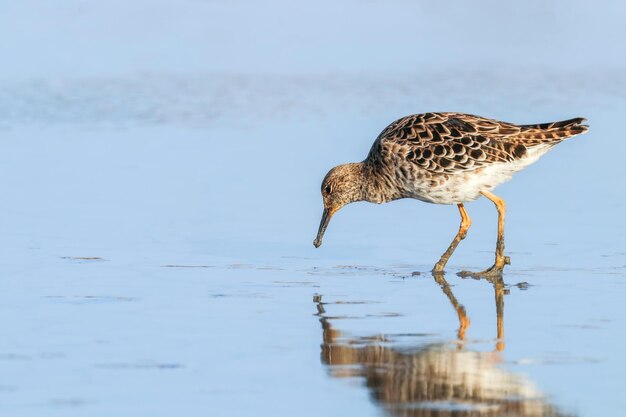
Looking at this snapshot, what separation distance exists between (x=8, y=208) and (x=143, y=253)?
2461 mm

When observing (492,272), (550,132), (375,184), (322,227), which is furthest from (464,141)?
(322,227)

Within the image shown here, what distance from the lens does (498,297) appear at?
10.7 meters

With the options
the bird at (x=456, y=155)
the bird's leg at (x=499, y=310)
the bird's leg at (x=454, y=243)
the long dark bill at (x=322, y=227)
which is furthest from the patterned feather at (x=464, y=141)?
the bird's leg at (x=499, y=310)

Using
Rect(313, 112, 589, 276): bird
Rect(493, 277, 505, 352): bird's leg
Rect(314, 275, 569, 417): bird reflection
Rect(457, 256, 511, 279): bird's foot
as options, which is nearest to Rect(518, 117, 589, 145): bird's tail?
Rect(313, 112, 589, 276): bird

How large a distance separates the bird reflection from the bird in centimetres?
307

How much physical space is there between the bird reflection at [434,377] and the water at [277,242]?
0.08 feet

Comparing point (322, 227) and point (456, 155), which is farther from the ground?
point (456, 155)

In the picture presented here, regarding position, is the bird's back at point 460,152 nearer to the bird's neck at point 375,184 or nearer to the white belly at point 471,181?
the white belly at point 471,181

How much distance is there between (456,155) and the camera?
40.7ft

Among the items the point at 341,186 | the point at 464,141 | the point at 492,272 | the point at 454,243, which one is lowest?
the point at 492,272

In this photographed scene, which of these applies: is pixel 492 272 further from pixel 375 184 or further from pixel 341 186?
pixel 341 186

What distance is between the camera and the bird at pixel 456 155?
12.4 meters

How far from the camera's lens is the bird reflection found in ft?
24.6

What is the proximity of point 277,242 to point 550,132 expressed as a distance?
9.29ft
